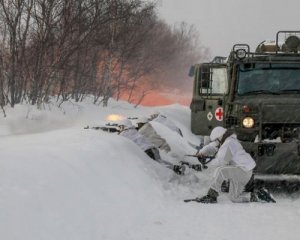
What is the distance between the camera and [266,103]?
364 inches

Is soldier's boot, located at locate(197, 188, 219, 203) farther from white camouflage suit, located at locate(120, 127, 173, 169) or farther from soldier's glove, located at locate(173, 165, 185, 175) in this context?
white camouflage suit, located at locate(120, 127, 173, 169)

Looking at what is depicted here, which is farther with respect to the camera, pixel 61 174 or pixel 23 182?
pixel 61 174

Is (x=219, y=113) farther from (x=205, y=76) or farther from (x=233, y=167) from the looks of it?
(x=233, y=167)

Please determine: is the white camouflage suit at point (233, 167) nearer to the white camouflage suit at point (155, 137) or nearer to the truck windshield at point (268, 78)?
the truck windshield at point (268, 78)

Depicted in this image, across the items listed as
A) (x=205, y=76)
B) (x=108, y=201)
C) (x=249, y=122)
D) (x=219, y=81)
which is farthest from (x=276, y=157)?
(x=108, y=201)

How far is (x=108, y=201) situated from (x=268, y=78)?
14.4 ft

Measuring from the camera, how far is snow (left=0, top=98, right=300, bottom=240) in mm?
5211

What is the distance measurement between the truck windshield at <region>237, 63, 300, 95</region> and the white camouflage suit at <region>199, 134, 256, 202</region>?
1.77 m

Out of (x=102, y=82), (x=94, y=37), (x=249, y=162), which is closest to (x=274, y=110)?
(x=249, y=162)

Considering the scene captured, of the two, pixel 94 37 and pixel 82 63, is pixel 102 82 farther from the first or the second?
pixel 94 37

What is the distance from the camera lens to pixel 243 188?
338 inches

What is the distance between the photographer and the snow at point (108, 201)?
5.21 metres

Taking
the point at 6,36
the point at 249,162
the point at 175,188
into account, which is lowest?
the point at 175,188

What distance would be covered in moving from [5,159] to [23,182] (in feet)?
2.50
